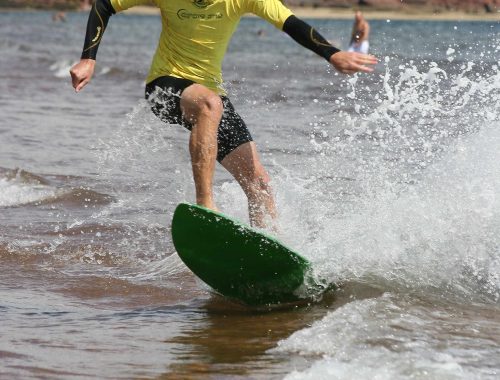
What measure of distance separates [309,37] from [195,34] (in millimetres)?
781

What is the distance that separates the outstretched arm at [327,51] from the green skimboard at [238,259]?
3.48ft

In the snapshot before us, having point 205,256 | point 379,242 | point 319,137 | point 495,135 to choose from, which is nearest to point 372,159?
point 319,137

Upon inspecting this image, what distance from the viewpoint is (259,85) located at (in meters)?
22.5

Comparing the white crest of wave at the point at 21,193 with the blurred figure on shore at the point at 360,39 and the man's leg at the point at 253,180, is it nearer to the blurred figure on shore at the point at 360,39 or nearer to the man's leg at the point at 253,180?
the man's leg at the point at 253,180

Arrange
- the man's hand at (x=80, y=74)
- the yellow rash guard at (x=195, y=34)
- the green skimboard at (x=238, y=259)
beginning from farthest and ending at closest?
1. the yellow rash guard at (x=195, y=34)
2. the man's hand at (x=80, y=74)
3. the green skimboard at (x=238, y=259)

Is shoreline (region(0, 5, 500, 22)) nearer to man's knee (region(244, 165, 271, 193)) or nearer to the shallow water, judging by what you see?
the shallow water

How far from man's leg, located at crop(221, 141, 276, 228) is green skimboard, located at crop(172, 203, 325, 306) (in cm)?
70

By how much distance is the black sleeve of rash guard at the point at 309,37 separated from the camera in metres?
6.03

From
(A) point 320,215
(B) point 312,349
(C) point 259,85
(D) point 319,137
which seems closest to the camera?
(B) point 312,349

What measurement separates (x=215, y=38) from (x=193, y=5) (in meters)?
0.26

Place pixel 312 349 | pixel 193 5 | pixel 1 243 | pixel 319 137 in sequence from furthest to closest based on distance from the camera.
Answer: pixel 319 137, pixel 1 243, pixel 193 5, pixel 312 349

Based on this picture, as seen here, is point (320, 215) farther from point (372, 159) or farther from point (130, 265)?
point (372, 159)

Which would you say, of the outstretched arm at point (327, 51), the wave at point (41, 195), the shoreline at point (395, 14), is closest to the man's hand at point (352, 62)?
the outstretched arm at point (327, 51)

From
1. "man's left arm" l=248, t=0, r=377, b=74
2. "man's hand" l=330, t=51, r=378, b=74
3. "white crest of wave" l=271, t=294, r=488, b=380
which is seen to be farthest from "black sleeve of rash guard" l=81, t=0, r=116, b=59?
"white crest of wave" l=271, t=294, r=488, b=380
